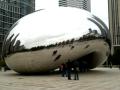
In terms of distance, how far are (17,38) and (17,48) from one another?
0.74 metres

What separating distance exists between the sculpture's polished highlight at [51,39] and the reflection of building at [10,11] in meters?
76.2

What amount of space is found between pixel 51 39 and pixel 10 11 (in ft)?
280

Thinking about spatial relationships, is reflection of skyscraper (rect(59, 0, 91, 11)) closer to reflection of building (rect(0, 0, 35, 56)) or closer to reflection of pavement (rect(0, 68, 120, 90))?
reflection of building (rect(0, 0, 35, 56))

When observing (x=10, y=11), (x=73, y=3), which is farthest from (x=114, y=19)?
(x=10, y=11)

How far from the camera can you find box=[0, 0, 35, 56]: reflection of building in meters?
101

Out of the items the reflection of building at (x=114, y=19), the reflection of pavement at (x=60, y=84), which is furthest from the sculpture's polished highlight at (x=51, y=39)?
the reflection of building at (x=114, y=19)

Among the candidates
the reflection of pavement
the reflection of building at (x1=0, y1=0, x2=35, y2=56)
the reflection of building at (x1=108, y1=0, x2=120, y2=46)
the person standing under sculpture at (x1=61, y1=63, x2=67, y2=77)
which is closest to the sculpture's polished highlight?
the person standing under sculpture at (x1=61, y1=63, x2=67, y2=77)

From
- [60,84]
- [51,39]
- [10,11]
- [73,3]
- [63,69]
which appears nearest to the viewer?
[60,84]

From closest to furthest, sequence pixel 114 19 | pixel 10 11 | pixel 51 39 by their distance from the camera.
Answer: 1. pixel 51 39
2. pixel 10 11
3. pixel 114 19

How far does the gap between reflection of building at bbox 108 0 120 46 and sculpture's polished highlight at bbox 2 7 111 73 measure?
97016 mm

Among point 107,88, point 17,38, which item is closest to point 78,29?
point 17,38

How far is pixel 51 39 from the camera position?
71.5 feet

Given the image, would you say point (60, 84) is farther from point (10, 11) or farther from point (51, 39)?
point (10, 11)

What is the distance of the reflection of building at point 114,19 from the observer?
120125 millimetres
